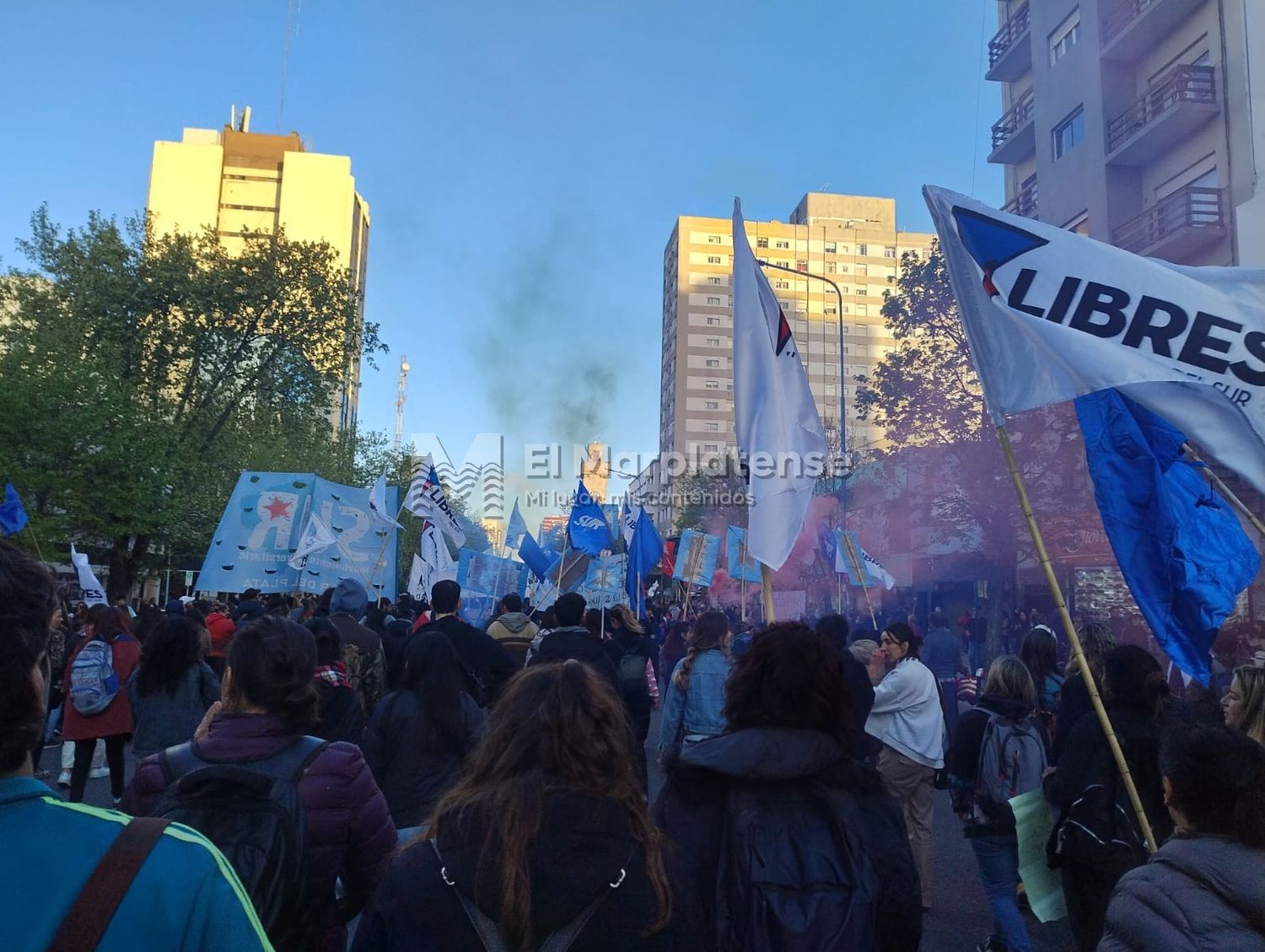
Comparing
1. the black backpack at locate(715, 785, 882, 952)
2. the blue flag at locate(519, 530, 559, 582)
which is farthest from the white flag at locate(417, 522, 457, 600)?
the black backpack at locate(715, 785, 882, 952)

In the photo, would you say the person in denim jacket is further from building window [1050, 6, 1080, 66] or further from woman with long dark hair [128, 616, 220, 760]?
building window [1050, 6, 1080, 66]

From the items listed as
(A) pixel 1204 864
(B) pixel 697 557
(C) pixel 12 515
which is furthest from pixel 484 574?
(A) pixel 1204 864

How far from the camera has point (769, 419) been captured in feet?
20.3

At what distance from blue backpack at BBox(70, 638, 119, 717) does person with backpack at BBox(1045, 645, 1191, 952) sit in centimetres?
713

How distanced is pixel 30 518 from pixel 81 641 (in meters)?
16.8

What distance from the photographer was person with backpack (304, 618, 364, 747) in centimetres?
460

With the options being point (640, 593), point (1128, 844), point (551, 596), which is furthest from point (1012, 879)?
point (551, 596)

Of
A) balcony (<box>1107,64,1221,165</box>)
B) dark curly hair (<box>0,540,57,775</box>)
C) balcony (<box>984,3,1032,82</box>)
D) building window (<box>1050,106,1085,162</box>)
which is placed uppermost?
balcony (<box>984,3,1032,82</box>)

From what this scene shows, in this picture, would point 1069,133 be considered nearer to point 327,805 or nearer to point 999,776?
point 999,776

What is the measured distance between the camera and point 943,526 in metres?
29.5

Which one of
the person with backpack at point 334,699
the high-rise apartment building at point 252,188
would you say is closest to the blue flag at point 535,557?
the person with backpack at point 334,699

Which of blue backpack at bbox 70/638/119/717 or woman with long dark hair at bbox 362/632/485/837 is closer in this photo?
woman with long dark hair at bbox 362/632/485/837

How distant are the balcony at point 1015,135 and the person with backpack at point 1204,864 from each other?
27650 mm

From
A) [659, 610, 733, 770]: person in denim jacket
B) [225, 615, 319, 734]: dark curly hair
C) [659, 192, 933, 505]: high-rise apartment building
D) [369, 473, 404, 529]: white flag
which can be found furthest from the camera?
[659, 192, 933, 505]: high-rise apartment building
